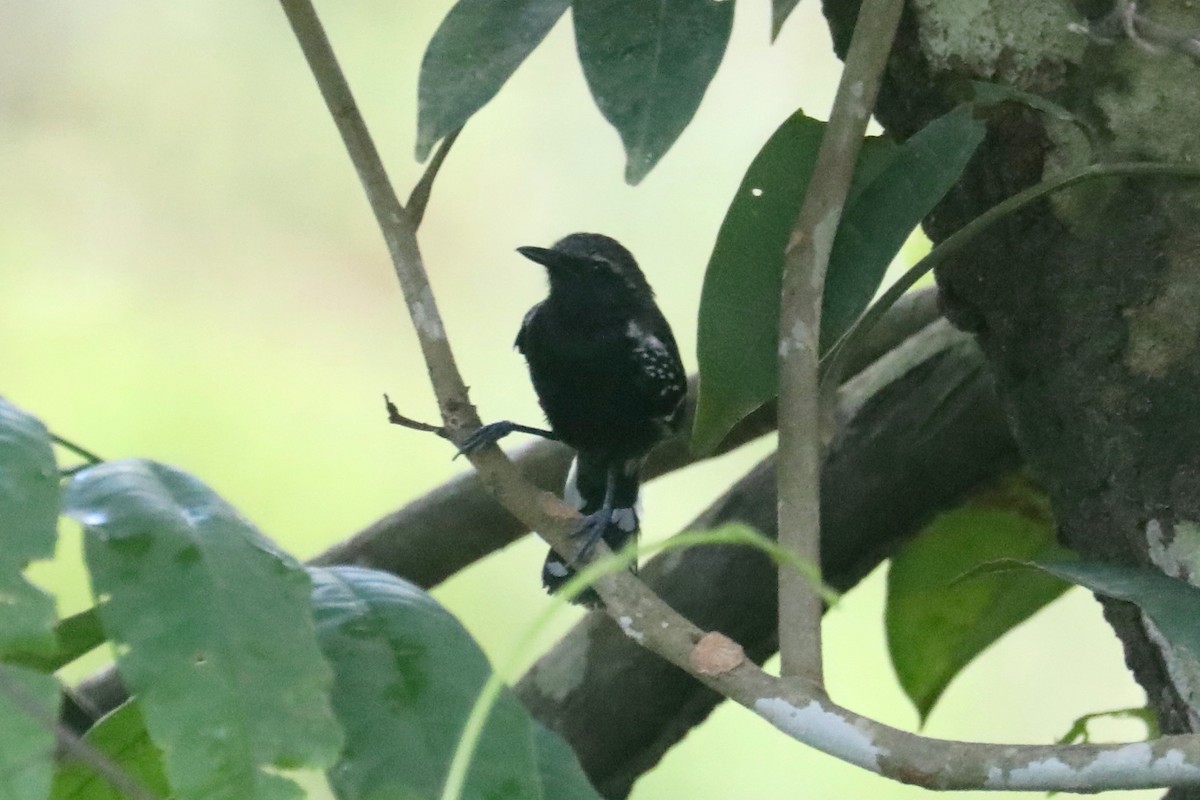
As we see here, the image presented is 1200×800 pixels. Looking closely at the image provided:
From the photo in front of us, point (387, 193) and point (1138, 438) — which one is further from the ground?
point (387, 193)

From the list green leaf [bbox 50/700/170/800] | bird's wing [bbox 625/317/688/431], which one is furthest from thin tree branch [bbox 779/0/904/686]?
bird's wing [bbox 625/317/688/431]

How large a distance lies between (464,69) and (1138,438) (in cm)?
62

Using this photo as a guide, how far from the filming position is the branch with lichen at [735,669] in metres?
0.71

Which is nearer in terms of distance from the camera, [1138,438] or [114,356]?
[1138,438]

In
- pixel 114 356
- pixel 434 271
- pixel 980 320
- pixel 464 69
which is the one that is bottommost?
pixel 114 356

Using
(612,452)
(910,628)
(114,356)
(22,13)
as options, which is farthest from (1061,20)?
(22,13)

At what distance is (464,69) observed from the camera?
3.43 feet

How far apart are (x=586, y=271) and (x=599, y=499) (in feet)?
1.10

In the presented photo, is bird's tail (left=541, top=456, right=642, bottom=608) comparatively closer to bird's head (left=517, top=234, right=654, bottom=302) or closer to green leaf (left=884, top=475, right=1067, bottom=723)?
bird's head (left=517, top=234, right=654, bottom=302)

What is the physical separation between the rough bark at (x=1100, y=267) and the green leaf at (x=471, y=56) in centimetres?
35

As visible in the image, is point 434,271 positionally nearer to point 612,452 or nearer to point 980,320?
point 612,452

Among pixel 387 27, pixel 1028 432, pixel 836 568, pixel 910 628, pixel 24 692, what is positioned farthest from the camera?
pixel 387 27

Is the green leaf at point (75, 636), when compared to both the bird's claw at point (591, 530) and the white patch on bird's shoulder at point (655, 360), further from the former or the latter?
the white patch on bird's shoulder at point (655, 360)

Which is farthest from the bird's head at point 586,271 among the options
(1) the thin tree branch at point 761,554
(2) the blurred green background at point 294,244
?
(2) the blurred green background at point 294,244
